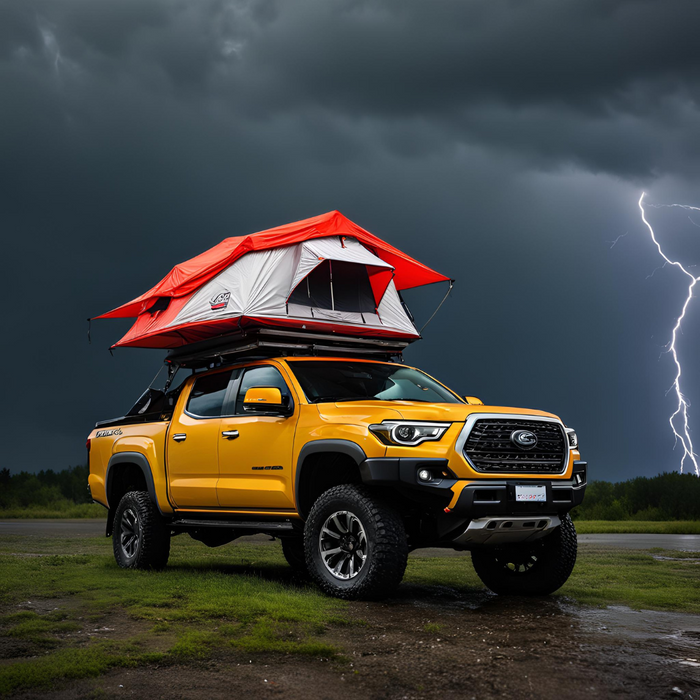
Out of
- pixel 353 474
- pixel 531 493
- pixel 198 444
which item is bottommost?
pixel 531 493

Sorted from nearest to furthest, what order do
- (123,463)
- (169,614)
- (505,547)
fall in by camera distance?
(169,614) → (505,547) → (123,463)

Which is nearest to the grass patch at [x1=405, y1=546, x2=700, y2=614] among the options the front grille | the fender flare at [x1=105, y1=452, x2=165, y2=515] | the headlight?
the front grille

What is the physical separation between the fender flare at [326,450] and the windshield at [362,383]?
538 mm

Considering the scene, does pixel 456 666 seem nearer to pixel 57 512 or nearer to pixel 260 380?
pixel 260 380

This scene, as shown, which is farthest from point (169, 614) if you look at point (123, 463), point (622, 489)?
point (622, 489)

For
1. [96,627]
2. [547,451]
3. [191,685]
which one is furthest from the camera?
[547,451]

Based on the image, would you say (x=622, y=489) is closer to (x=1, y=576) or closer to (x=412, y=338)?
(x=412, y=338)

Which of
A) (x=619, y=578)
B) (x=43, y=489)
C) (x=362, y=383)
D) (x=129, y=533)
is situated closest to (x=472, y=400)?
(x=362, y=383)

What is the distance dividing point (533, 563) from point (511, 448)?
1.67 meters

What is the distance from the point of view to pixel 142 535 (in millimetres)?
8922

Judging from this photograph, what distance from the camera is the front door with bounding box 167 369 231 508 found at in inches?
325

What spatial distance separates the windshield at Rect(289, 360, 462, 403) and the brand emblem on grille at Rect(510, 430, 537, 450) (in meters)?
1.24

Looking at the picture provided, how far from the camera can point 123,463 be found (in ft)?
32.3

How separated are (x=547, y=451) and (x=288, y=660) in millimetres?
3295
